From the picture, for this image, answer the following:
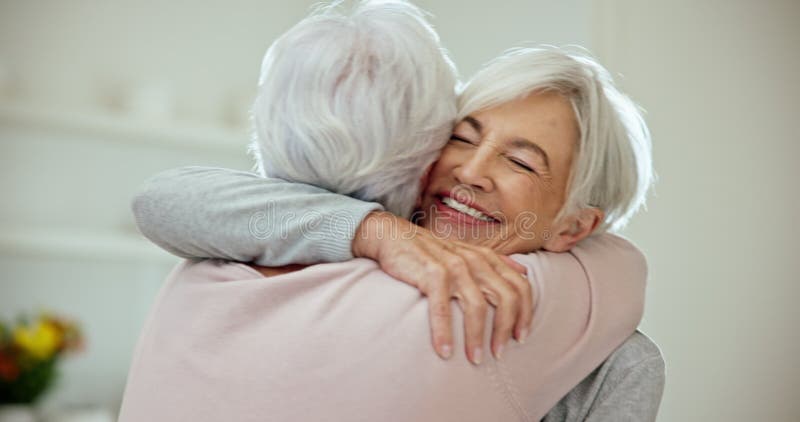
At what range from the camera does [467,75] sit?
2895mm

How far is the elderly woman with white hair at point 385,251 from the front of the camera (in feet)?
3.02

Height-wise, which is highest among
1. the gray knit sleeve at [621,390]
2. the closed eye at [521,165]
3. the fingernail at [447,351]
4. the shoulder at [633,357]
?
the closed eye at [521,165]

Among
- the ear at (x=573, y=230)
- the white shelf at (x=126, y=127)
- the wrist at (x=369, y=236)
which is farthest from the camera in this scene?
the white shelf at (x=126, y=127)

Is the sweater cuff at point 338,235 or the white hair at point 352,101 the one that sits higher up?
the white hair at point 352,101

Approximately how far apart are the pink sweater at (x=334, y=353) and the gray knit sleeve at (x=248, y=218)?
3 cm

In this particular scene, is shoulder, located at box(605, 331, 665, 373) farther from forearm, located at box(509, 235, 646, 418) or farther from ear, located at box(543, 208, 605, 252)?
ear, located at box(543, 208, 605, 252)

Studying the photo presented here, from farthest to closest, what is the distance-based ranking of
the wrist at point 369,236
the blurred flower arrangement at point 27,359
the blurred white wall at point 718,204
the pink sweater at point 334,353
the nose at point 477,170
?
the blurred flower arrangement at point 27,359 < the blurred white wall at point 718,204 < the nose at point 477,170 < the wrist at point 369,236 < the pink sweater at point 334,353

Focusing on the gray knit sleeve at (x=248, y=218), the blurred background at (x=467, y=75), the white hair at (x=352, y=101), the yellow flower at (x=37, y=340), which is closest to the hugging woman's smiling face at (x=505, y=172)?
the white hair at (x=352, y=101)

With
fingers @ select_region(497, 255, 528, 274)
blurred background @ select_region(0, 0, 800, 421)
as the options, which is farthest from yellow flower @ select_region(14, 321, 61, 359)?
fingers @ select_region(497, 255, 528, 274)

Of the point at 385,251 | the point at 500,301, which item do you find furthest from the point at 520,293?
the point at 385,251

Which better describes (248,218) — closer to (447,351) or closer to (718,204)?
(447,351)

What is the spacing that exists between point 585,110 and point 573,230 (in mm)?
209

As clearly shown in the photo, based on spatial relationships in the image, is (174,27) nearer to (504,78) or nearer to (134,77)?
(134,77)

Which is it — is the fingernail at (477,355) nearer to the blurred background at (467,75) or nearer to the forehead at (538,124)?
the forehead at (538,124)
